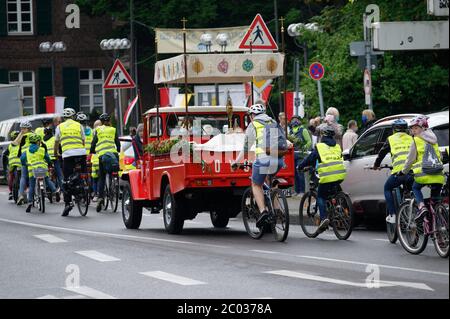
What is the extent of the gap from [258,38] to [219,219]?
3179 millimetres

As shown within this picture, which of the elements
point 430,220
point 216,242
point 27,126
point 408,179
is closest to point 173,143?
point 216,242

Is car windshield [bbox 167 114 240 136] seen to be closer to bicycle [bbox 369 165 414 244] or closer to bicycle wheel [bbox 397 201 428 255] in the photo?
bicycle [bbox 369 165 414 244]

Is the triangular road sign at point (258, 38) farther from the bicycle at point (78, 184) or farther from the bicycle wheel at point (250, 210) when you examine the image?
the bicycle wheel at point (250, 210)

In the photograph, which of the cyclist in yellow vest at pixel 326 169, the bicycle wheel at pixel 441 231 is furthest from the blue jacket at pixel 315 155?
the bicycle wheel at pixel 441 231

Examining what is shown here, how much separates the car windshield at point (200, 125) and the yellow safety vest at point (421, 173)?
5.06 m

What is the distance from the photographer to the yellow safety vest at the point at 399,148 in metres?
17.2

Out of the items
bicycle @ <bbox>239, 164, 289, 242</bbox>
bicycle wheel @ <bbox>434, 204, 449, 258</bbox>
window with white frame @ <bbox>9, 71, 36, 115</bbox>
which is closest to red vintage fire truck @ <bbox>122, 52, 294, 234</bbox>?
bicycle @ <bbox>239, 164, 289, 242</bbox>

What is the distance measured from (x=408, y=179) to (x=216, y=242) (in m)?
2.74

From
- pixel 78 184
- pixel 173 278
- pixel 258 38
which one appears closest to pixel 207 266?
pixel 173 278

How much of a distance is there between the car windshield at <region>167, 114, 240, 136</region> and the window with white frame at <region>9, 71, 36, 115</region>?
4546cm

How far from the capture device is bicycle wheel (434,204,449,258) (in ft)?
49.1

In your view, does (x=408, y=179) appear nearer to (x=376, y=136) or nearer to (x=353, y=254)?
(x=353, y=254)

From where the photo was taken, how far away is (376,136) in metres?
20.3

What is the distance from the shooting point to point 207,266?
48.3 ft
